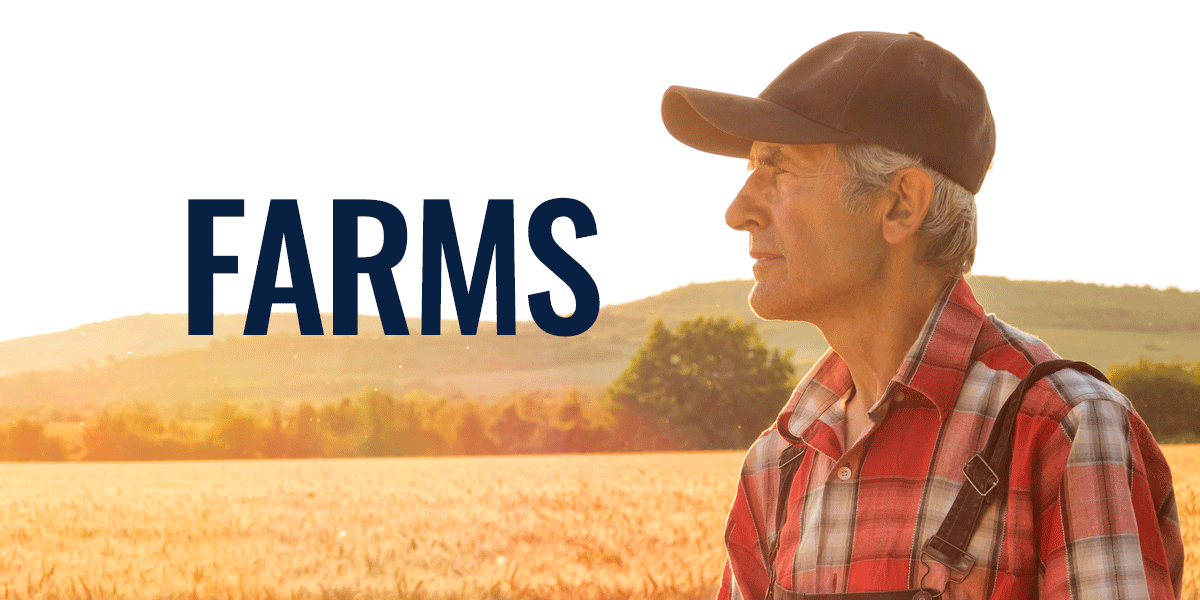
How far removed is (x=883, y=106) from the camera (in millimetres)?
2131

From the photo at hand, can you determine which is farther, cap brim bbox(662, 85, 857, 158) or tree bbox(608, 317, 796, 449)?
tree bbox(608, 317, 796, 449)

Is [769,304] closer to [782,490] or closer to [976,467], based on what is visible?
[782,490]

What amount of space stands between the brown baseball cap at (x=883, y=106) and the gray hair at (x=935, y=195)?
0.03 m

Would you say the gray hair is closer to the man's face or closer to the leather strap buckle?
the man's face

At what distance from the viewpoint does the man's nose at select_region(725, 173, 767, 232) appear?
2355 mm

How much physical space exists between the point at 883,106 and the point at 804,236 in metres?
0.33

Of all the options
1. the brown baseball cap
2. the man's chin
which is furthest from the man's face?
the brown baseball cap

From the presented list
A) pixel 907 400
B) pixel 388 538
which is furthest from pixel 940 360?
pixel 388 538

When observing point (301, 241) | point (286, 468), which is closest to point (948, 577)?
point (301, 241)

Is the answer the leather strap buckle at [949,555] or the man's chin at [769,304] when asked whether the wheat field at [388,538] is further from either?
the leather strap buckle at [949,555]

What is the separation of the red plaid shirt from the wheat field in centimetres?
477

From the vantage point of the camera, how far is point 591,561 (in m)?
8.16

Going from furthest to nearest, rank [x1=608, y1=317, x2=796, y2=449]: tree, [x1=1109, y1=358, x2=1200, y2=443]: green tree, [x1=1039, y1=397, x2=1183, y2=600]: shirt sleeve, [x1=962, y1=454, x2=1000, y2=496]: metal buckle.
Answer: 1. [x1=608, y1=317, x2=796, y2=449]: tree
2. [x1=1109, y1=358, x2=1200, y2=443]: green tree
3. [x1=962, y1=454, x2=1000, y2=496]: metal buckle
4. [x1=1039, y1=397, x2=1183, y2=600]: shirt sleeve

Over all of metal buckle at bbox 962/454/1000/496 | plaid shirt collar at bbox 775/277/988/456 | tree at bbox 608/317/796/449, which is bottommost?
tree at bbox 608/317/796/449
